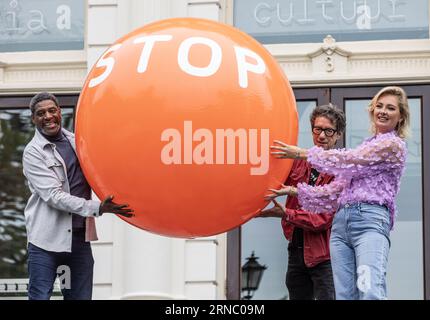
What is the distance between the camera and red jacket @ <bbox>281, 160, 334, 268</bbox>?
6734 mm

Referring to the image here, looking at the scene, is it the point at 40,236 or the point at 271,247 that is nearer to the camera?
the point at 40,236

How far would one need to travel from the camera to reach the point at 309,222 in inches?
265

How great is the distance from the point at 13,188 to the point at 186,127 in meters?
4.40

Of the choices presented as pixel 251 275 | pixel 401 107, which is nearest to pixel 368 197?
pixel 401 107

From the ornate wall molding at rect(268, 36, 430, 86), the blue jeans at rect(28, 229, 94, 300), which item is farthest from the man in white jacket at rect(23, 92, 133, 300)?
the ornate wall molding at rect(268, 36, 430, 86)

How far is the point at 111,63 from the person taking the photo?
583 cm

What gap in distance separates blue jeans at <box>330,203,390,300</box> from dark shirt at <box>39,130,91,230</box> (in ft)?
Result: 4.80

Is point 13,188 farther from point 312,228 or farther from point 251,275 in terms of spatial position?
point 312,228

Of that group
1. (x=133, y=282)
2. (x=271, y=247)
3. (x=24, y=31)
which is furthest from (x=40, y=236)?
(x=24, y=31)

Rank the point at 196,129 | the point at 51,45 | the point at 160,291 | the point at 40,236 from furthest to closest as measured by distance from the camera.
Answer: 1. the point at 51,45
2. the point at 160,291
3. the point at 40,236
4. the point at 196,129

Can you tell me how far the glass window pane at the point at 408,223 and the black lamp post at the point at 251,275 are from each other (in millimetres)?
985

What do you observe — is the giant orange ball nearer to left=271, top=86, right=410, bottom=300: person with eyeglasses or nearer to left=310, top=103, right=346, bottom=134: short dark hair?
left=271, top=86, right=410, bottom=300: person with eyeglasses

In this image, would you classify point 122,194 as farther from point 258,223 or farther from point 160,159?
point 258,223

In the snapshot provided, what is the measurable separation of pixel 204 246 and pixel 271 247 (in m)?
0.53
